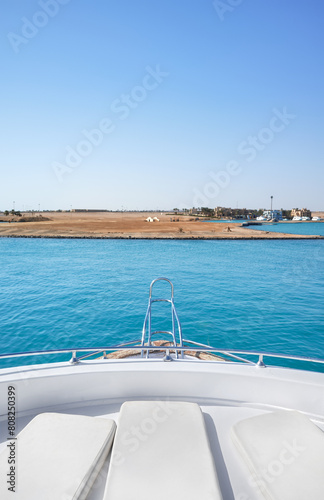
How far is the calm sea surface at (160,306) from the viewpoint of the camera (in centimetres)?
660

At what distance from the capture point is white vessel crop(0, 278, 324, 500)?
125 centimetres

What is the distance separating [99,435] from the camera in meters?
1.52

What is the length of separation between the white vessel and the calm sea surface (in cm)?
432

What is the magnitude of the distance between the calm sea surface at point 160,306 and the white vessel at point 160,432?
432 centimetres

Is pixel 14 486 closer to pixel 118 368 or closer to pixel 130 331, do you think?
pixel 118 368

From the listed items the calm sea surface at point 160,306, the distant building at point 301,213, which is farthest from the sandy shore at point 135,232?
the distant building at point 301,213

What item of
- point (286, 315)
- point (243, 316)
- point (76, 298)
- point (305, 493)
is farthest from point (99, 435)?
point (76, 298)

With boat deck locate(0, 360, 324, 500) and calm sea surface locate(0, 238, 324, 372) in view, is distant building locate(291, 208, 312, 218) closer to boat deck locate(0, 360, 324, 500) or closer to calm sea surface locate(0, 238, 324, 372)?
calm sea surface locate(0, 238, 324, 372)

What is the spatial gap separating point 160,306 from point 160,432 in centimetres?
776

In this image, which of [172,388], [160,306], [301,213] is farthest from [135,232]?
[301,213]

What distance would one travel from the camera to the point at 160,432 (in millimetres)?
1525

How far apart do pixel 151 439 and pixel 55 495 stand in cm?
49

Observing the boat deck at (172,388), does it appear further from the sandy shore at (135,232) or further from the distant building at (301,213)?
the distant building at (301,213)

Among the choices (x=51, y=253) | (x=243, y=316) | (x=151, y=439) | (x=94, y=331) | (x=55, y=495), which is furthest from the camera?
(x=51, y=253)
